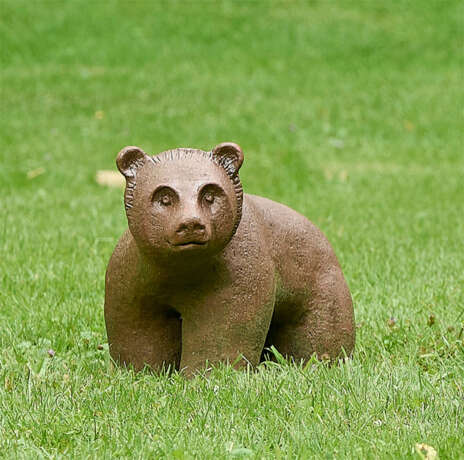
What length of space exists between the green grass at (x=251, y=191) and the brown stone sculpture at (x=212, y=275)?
17cm

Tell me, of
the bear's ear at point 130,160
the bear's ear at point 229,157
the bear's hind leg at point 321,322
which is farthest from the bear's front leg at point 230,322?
the bear's ear at point 130,160

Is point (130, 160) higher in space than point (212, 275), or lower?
higher

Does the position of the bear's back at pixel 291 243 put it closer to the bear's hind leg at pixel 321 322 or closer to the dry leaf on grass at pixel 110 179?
the bear's hind leg at pixel 321 322

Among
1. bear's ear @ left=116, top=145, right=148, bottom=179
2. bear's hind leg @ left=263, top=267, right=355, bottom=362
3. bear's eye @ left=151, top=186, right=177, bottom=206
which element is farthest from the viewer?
bear's hind leg @ left=263, top=267, right=355, bottom=362

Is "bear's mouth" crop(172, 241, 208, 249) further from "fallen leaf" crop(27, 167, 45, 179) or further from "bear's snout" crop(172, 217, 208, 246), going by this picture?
"fallen leaf" crop(27, 167, 45, 179)

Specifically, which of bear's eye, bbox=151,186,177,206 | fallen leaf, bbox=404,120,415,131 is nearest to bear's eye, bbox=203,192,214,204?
bear's eye, bbox=151,186,177,206

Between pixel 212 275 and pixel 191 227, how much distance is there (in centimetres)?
38

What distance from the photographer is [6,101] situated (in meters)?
10.7

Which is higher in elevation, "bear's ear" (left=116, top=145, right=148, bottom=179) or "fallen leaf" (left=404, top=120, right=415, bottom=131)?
"bear's ear" (left=116, top=145, right=148, bottom=179)

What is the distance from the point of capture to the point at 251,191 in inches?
313

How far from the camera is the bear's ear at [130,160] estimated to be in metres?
3.37

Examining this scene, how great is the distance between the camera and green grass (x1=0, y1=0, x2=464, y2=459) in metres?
3.11

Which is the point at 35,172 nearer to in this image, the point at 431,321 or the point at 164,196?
the point at 431,321

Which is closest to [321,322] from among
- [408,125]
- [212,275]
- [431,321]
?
[212,275]
